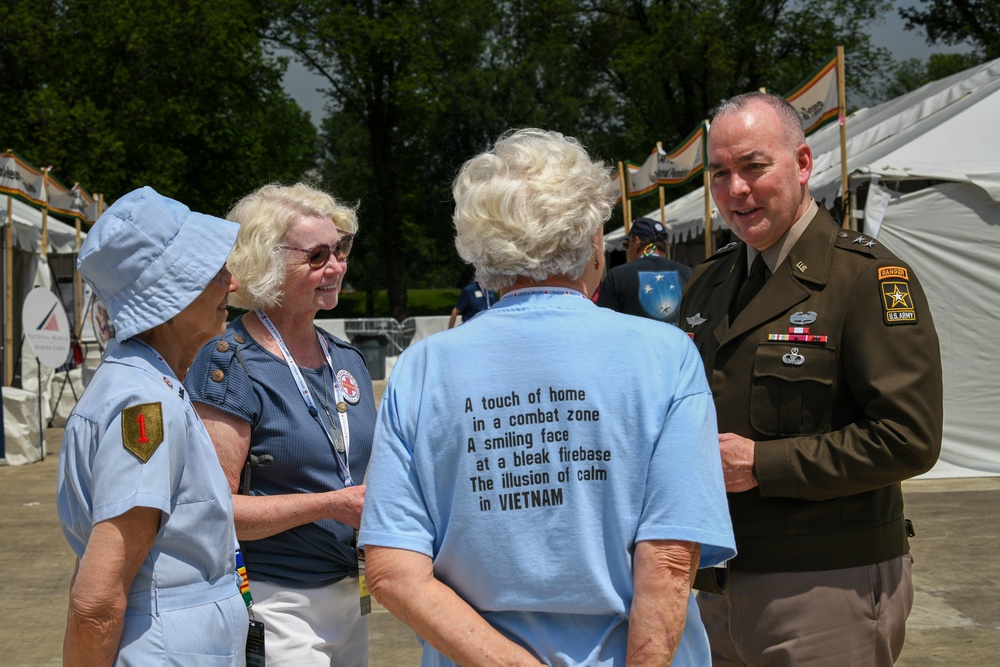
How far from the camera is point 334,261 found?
296 cm

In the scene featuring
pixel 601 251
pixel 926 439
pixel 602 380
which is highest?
pixel 601 251

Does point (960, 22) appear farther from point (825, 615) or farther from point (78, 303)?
point (825, 615)

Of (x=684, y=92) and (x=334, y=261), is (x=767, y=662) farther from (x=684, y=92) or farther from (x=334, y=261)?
(x=684, y=92)

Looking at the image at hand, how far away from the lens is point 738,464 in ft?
7.67

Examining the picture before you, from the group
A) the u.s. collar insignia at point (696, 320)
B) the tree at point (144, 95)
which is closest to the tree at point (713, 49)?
the tree at point (144, 95)

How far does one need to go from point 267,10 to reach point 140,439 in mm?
36450

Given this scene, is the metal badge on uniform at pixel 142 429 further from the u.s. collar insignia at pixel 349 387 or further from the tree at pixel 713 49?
the tree at pixel 713 49

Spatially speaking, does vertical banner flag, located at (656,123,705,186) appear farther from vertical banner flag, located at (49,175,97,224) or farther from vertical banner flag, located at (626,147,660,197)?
vertical banner flag, located at (49,175,97,224)

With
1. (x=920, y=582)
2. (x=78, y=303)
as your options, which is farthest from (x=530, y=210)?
(x=78, y=303)

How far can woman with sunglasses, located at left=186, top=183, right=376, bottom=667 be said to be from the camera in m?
2.54

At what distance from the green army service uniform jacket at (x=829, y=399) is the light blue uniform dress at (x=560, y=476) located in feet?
2.39

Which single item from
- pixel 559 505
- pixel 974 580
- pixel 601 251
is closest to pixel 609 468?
pixel 559 505

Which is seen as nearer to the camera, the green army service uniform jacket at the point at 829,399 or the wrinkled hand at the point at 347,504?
the green army service uniform jacket at the point at 829,399

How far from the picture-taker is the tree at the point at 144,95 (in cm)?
2873
